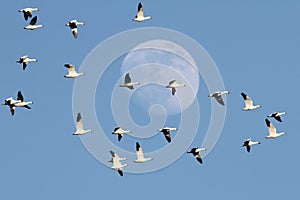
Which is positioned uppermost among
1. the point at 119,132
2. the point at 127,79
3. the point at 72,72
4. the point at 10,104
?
the point at 72,72

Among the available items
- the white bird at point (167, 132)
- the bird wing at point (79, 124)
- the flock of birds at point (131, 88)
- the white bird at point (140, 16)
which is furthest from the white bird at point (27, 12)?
the white bird at point (167, 132)

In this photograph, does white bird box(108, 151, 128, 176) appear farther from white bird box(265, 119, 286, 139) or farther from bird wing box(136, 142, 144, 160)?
white bird box(265, 119, 286, 139)

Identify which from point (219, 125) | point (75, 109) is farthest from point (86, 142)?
point (219, 125)

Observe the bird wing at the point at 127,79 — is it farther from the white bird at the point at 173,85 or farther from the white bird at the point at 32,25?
the white bird at the point at 32,25

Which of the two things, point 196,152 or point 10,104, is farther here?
point 196,152

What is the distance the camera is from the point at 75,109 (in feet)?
355

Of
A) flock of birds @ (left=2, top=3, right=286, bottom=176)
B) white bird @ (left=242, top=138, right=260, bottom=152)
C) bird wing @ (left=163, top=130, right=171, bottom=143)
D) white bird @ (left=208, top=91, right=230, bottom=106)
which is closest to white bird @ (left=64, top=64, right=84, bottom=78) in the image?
flock of birds @ (left=2, top=3, right=286, bottom=176)

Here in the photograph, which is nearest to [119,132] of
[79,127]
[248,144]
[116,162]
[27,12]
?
[116,162]

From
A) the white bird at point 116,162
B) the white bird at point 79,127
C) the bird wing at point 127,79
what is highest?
the bird wing at point 127,79

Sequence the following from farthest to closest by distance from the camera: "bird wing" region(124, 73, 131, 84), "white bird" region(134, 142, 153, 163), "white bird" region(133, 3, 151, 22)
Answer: "white bird" region(134, 142, 153, 163), "bird wing" region(124, 73, 131, 84), "white bird" region(133, 3, 151, 22)

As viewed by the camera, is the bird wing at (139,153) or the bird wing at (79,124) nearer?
the bird wing at (79,124)

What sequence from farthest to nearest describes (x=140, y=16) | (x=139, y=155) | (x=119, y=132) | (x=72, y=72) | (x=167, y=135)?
(x=139, y=155), (x=72, y=72), (x=119, y=132), (x=140, y=16), (x=167, y=135)

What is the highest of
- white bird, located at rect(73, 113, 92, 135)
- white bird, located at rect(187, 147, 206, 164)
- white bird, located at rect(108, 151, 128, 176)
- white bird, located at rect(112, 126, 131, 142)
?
white bird, located at rect(73, 113, 92, 135)

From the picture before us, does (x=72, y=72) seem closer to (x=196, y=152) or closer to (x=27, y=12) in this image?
(x=27, y=12)
